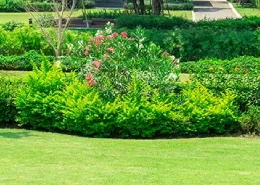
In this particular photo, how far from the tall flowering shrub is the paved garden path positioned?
2652cm

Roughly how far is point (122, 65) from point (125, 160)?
341 cm

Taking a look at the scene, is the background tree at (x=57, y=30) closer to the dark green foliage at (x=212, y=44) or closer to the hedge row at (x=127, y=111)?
the dark green foliage at (x=212, y=44)

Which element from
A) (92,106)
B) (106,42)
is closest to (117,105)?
(92,106)

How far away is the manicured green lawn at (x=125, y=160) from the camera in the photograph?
7.50 m

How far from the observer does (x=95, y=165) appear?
828 cm

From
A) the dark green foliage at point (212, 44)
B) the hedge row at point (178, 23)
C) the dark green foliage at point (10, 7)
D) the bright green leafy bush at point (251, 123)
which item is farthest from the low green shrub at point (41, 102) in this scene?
the dark green foliage at point (10, 7)

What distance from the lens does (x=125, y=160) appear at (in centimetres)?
873

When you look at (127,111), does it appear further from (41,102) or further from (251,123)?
(251,123)

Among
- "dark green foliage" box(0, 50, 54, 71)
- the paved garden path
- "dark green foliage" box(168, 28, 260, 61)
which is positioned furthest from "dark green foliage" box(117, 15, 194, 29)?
the paved garden path

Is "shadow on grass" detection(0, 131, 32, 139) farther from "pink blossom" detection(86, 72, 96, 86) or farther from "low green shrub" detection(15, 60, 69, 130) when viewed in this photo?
"pink blossom" detection(86, 72, 96, 86)

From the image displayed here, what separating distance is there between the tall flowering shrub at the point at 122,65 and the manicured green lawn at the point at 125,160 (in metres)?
1.31

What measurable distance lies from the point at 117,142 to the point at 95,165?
223 centimetres

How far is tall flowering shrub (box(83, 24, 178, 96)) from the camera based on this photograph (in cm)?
1176

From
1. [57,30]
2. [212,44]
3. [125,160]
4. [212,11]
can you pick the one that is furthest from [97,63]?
[212,11]
